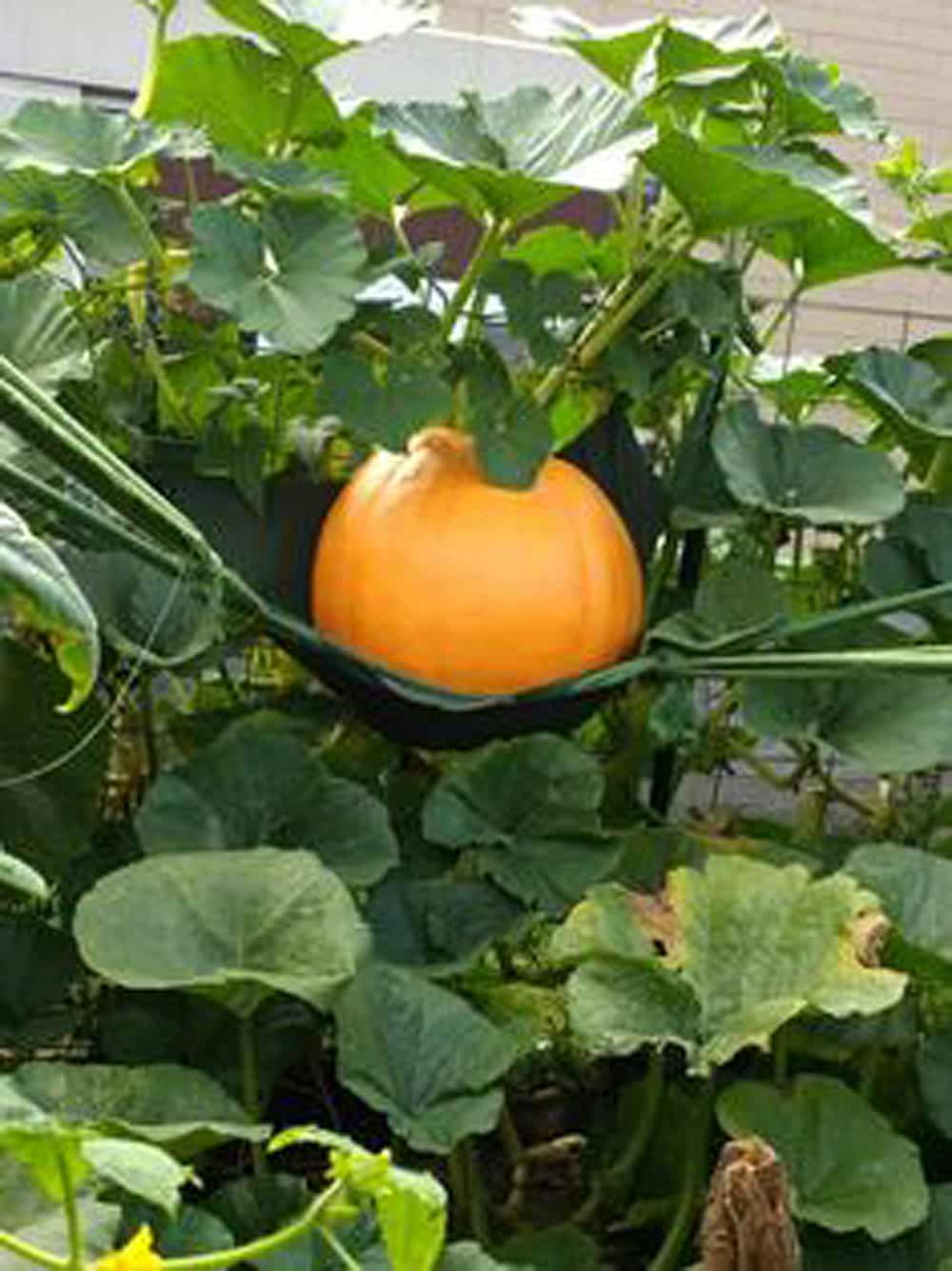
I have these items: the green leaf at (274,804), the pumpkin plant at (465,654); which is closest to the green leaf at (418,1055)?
the pumpkin plant at (465,654)

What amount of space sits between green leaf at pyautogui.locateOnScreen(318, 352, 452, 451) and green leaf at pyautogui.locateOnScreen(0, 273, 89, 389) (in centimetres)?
14

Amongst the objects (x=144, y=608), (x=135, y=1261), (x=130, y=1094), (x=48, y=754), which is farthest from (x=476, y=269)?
(x=135, y=1261)

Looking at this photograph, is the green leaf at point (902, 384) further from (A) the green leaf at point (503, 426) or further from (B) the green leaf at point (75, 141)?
(B) the green leaf at point (75, 141)

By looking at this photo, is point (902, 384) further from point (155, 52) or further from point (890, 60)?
point (890, 60)

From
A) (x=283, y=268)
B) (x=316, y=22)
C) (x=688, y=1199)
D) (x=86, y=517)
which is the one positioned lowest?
(x=688, y=1199)

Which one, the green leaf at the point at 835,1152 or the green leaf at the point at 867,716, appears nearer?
the green leaf at the point at 835,1152

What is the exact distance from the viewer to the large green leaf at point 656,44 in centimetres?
106

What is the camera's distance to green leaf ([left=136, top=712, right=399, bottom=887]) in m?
1.04

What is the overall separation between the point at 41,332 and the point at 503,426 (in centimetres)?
26

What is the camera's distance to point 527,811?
3.54ft

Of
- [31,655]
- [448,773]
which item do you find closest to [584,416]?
[448,773]

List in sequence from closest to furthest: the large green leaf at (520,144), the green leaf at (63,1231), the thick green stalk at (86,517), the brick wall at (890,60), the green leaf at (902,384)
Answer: the green leaf at (63,1231) → the thick green stalk at (86,517) → the large green leaf at (520,144) → the green leaf at (902,384) → the brick wall at (890,60)

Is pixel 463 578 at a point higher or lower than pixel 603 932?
higher

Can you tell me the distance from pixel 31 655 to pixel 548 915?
1.10 ft
